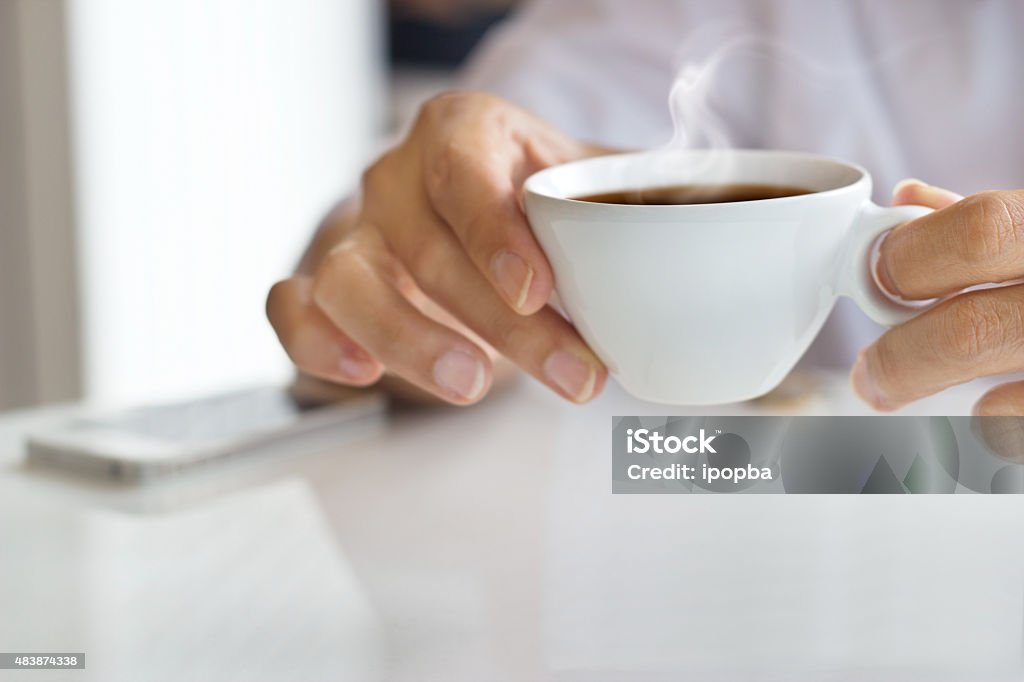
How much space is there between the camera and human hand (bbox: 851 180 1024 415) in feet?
0.78

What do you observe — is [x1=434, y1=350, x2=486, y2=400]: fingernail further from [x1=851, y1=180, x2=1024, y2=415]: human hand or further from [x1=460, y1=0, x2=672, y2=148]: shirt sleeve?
[x1=460, y1=0, x2=672, y2=148]: shirt sleeve

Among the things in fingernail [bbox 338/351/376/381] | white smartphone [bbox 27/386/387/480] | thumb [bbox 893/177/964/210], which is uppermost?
thumb [bbox 893/177/964/210]

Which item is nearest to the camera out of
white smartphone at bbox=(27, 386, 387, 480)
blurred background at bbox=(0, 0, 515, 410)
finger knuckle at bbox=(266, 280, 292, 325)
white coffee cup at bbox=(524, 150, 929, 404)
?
white coffee cup at bbox=(524, 150, 929, 404)

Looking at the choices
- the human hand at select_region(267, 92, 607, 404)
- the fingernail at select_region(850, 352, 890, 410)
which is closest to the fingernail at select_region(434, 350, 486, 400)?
the human hand at select_region(267, 92, 607, 404)

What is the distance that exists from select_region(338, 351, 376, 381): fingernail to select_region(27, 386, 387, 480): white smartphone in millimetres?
Result: 127

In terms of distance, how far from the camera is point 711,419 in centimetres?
29

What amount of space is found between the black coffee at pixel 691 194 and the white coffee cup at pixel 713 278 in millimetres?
13

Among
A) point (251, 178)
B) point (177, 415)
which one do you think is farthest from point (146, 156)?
point (177, 415)

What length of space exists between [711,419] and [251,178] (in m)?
0.63

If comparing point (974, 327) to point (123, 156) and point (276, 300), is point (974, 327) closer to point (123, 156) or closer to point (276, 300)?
point (276, 300)

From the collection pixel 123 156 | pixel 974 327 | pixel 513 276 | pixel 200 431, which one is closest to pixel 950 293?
pixel 974 327

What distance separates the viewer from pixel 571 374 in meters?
0.27

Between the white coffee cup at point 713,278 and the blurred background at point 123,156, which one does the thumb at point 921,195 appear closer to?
the white coffee cup at point 713,278

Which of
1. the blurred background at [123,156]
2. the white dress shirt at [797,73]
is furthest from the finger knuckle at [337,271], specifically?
the blurred background at [123,156]
